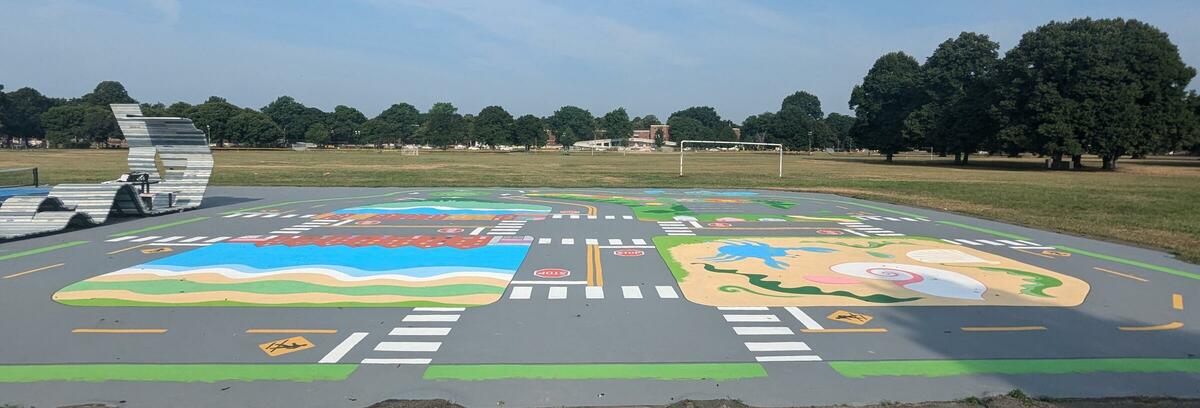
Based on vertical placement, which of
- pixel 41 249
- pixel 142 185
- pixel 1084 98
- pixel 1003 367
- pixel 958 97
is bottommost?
pixel 1003 367

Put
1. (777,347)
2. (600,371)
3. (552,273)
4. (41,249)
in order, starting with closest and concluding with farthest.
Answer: (600,371) < (777,347) < (552,273) < (41,249)

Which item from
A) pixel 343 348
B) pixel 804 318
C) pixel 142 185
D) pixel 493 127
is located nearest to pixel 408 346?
pixel 343 348

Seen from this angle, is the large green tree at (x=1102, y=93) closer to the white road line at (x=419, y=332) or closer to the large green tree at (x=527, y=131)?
the white road line at (x=419, y=332)

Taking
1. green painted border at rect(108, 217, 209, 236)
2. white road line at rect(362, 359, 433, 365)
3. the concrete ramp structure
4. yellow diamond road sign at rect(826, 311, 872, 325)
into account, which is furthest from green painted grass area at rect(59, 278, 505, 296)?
the concrete ramp structure

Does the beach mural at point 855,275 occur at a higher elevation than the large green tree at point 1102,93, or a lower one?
lower

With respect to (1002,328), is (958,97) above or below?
above

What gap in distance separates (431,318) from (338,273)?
316 cm

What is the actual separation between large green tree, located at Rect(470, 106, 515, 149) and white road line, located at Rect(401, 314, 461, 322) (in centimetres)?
13852

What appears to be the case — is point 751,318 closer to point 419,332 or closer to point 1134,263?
point 419,332

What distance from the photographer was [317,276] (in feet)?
30.9

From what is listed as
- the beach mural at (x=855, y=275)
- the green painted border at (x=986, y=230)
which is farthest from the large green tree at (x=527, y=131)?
the beach mural at (x=855, y=275)

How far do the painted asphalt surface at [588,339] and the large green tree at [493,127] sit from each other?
134032 millimetres

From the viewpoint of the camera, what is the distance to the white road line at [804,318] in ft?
22.7

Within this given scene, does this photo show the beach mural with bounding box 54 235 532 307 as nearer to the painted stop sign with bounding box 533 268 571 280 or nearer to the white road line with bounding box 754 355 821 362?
the painted stop sign with bounding box 533 268 571 280
